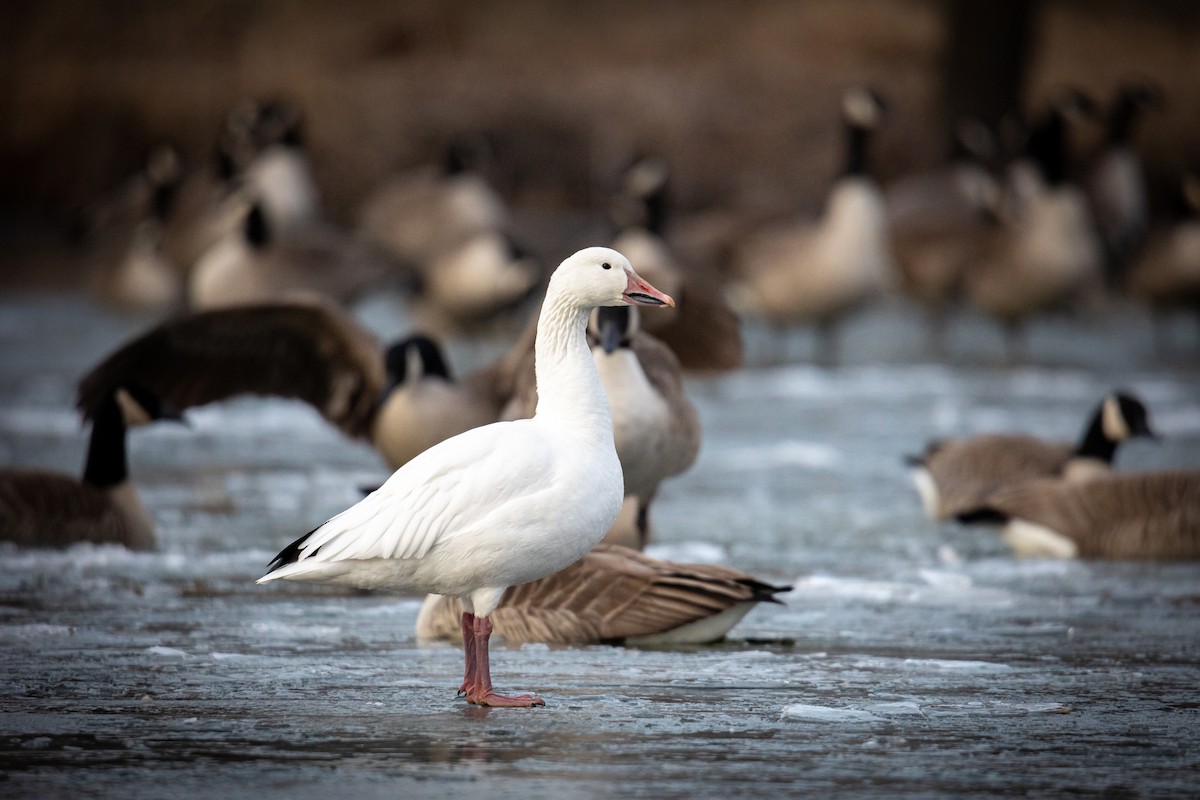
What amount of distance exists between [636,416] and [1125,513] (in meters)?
2.27

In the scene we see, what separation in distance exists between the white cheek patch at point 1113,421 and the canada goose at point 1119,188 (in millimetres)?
12550

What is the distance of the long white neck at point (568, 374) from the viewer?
17.7 ft

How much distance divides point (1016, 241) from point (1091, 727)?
1275cm

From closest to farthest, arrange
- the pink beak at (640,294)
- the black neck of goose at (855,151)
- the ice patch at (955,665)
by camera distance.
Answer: the pink beak at (640,294), the ice patch at (955,665), the black neck of goose at (855,151)

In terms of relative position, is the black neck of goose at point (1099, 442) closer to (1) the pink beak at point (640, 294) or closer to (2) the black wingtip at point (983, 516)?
(2) the black wingtip at point (983, 516)

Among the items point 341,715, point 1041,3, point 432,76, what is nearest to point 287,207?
point 432,76

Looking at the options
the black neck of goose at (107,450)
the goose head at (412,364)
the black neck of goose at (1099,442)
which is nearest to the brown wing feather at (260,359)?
the goose head at (412,364)

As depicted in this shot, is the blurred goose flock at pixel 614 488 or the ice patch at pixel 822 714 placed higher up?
the blurred goose flock at pixel 614 488

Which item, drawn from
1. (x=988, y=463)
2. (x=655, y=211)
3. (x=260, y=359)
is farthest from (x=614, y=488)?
(x=655, y=211)

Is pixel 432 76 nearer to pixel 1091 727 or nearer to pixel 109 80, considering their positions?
pixel 109 80

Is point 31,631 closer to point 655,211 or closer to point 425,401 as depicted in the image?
point 425,401

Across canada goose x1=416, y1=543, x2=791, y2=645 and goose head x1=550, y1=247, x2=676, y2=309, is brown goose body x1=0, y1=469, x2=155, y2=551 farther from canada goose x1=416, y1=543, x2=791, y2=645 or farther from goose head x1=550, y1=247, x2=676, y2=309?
goose head x1=550, y1=247, x2=676, y2=309

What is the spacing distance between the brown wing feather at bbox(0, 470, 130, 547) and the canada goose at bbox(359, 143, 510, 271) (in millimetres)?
10951

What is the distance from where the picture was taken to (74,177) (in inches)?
967
